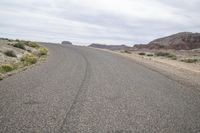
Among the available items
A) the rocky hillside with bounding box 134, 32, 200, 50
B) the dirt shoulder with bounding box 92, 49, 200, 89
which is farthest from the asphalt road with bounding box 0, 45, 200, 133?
the rocky hillside with bounding box 134, 32, 200, 50

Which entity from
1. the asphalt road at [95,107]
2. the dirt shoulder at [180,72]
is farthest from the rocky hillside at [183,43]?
the asphalt road at [95,107]

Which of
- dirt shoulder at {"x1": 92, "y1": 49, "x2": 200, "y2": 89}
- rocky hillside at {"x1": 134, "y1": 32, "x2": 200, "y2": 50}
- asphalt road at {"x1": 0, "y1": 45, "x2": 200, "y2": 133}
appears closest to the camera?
asphalt road at {"x1": 0, "y1": 45, "x2": 200, "y2": 133}

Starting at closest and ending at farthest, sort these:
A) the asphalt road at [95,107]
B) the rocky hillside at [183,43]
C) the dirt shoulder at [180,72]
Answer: the asphalt road at [95,107], the dirt shoulder at [180,72], the rocky hillside at [183,43]

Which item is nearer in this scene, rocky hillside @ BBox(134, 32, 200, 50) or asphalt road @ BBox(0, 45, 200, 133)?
asphalt road @ BBox(0, 45, 200, 133)

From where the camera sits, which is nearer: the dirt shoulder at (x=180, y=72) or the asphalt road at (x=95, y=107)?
the asphalt road at (x=95, y=107)

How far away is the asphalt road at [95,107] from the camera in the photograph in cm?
673

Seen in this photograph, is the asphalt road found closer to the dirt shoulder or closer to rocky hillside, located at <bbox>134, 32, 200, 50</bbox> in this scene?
the dirt shoulder

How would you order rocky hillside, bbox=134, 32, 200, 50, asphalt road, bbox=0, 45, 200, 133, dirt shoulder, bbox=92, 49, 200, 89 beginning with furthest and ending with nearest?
rocky hillside, bbox=134, 32, 200, 50, dirt shoulder, bbox=92, 49, 200, 89, asphalt road, bbox=0, 45, 200, 133

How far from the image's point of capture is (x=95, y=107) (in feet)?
27.7

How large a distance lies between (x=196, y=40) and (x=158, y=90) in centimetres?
10960

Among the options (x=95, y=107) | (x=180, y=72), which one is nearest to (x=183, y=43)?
(x=180, y=72)

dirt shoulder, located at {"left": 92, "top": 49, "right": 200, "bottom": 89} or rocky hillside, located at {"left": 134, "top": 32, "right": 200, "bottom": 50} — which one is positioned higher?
Answer: rocky hillside, located at {"left": 134, "top": 32, "right": 200, "bottom": 50}

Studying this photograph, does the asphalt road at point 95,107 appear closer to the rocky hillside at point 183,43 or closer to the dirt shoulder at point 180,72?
the dirt shoulder at point 180,72

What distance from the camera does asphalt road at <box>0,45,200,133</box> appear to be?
6727 millimetres
